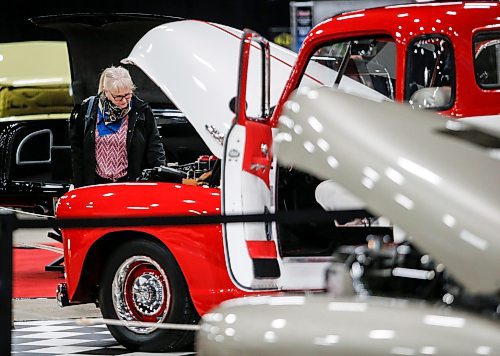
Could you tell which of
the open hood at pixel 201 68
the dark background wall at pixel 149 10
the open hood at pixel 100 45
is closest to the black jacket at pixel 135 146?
the open hood at pixel 201 68

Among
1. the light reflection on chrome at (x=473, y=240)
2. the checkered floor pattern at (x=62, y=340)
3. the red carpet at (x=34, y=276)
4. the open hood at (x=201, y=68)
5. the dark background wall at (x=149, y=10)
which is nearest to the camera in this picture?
the light reflection on chrome at (x=473, y=240)

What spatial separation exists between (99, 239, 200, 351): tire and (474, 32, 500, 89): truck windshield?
203 cm

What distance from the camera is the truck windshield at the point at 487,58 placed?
6.77 metres

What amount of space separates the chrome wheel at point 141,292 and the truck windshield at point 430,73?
5.75 feet

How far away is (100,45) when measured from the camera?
11719 mm

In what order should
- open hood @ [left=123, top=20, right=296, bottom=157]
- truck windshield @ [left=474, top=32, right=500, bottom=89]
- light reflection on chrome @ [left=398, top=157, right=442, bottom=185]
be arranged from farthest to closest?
open hood @ [left=123, top=20, right=296, bottom=157] < truck windshield @ [left=474, top=32, right=500, bottom=89] < light reflection on chrome @ [left=398, top=157, right=442, bottom=185]

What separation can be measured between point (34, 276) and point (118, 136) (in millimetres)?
3171

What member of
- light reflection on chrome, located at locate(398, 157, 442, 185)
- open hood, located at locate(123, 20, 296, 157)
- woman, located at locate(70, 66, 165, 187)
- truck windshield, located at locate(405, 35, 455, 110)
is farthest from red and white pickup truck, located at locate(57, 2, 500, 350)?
light reflection on chrome, located at locate(398, 157, 442, 185)

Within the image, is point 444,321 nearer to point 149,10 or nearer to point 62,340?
point 62,340

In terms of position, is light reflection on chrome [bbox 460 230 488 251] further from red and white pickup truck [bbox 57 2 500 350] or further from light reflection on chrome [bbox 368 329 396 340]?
red and white pickup truck [bbox 57 2 500 350]

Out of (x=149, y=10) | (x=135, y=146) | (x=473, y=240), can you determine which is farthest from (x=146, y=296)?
(x=149, y=10)

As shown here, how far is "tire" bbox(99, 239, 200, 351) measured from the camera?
6.86m

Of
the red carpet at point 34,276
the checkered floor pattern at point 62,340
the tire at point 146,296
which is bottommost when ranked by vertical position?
the red carpet at point 34,276

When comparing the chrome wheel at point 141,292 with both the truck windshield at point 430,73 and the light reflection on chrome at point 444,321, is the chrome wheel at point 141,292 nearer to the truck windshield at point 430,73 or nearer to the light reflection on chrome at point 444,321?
the truck windshield at point 430,73
